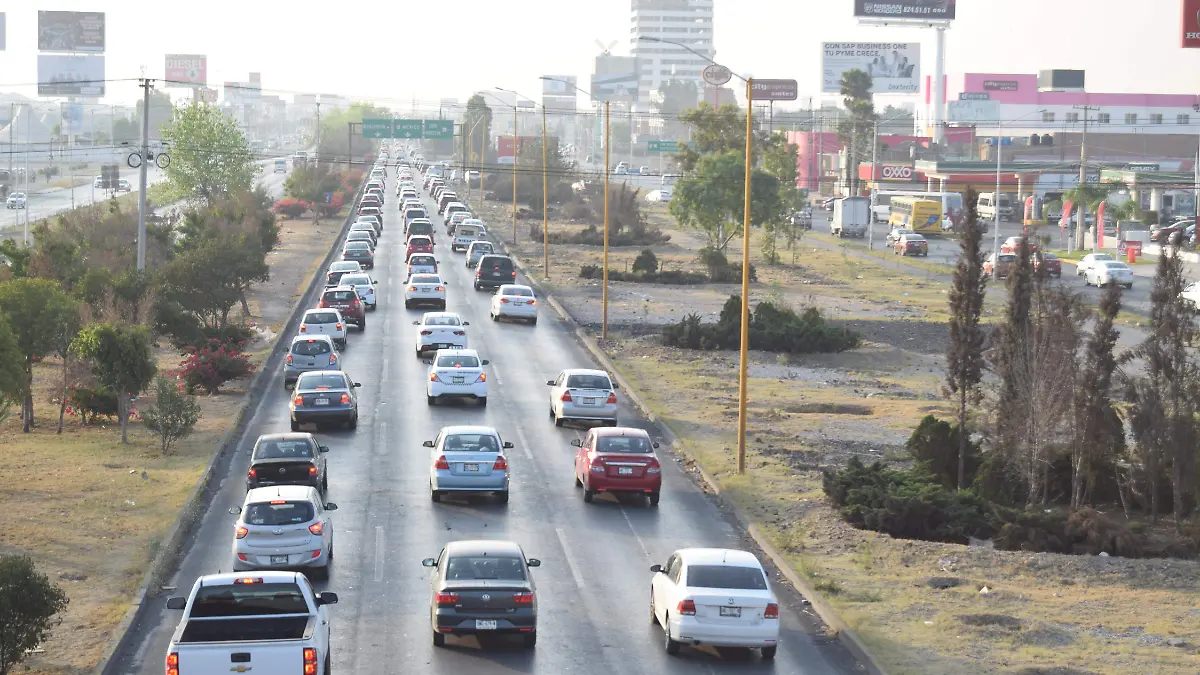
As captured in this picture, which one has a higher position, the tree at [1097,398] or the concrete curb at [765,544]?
the tree at [1097,398]

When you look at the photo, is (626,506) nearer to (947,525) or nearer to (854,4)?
(947,525)

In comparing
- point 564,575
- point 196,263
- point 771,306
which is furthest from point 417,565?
point 771,306

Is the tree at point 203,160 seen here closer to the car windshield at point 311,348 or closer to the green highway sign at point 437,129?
the green highway sign at point 437,129

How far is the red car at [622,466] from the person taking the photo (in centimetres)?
2792

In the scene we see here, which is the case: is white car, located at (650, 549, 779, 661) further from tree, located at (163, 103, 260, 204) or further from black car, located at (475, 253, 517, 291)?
tree, located at (163, 103, 260, 204)

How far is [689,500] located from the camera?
2909 cm

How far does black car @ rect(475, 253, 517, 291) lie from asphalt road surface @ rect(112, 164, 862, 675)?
24691 mm

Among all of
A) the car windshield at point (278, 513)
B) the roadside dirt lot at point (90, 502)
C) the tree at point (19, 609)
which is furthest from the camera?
the car windshield at point (278, 513)

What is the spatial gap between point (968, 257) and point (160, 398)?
16817 mm

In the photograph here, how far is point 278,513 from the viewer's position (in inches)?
859

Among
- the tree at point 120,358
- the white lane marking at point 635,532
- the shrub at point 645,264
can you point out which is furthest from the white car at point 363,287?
the white lane marking at point 635,532

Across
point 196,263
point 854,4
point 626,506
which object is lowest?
point 626,506

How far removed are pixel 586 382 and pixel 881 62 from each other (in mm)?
160277

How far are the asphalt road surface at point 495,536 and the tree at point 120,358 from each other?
9.37 ft
